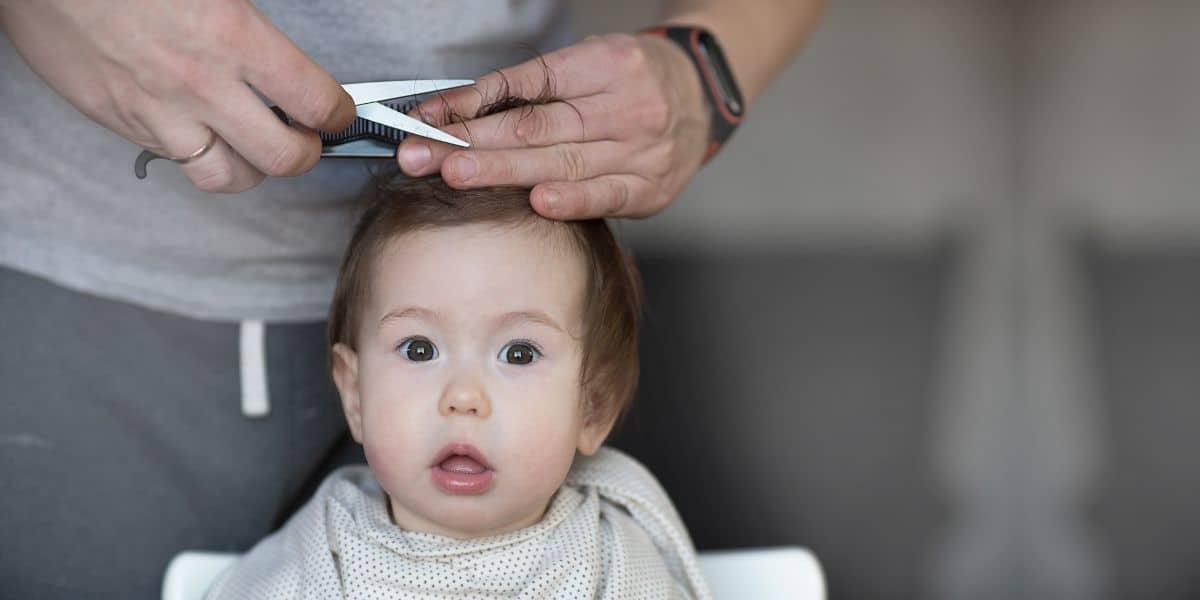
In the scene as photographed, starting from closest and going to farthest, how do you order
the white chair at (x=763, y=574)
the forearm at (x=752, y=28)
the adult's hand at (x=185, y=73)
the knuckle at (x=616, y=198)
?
the adult's hand at (x=185, y=73), the knuckle at (x=616, y=198), the white chair at (x=763, y=574), the forearm at (x=752, y=28)

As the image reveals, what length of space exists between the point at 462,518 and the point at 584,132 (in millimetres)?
344

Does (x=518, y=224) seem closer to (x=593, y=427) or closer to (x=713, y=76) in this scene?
(x=593, y=427)

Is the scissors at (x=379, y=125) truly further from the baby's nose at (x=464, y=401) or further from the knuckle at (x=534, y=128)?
the baby's nose at (x=464, y=401)

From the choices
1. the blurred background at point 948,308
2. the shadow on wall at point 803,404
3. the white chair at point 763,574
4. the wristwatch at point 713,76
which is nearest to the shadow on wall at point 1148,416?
the blurred background at point 948,308

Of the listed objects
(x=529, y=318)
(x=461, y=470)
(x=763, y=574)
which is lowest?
(x=763, y=574)

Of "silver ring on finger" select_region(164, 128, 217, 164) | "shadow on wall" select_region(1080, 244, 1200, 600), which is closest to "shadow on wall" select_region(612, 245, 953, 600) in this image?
"shadow on wall" select_region(1080, 244, 1200, 600)

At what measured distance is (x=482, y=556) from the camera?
42.3 inches

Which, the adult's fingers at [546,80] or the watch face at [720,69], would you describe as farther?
the watch face at [720,69]

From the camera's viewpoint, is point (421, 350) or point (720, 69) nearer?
point (421, 350)

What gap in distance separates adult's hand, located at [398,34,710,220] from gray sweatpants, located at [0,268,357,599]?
363mm

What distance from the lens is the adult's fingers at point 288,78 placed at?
0.90 meters

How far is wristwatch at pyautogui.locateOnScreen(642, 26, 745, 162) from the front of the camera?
1.28m

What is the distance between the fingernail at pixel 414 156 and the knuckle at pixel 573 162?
0.12 m

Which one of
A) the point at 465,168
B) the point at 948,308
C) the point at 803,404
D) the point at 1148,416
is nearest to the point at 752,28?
the point at 465,168
